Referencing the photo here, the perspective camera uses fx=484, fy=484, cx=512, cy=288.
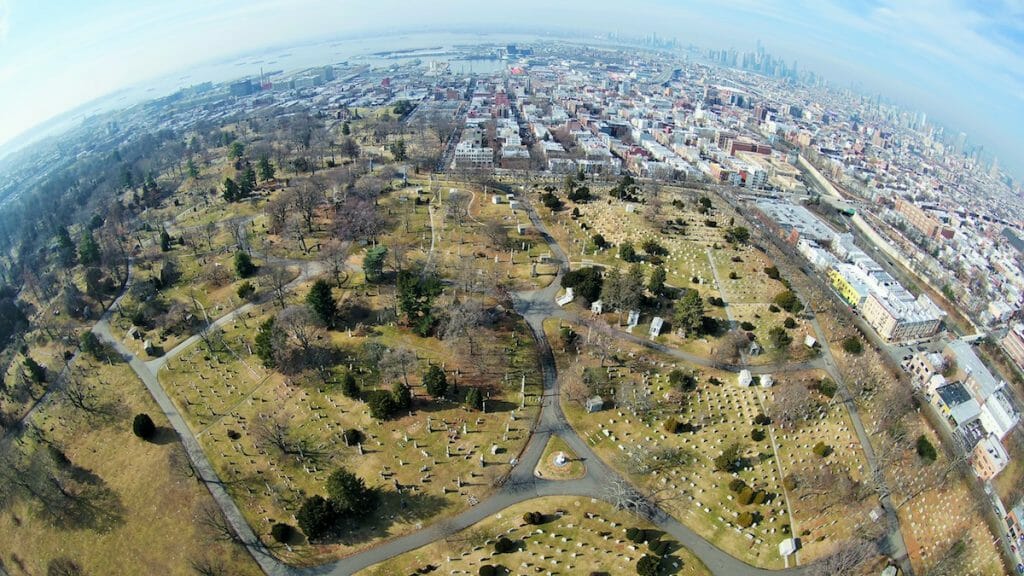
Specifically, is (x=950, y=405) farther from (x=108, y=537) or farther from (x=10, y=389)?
(x=10, y=389)

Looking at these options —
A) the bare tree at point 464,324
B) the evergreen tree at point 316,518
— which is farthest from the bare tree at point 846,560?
the evergreen tree at point 316,518

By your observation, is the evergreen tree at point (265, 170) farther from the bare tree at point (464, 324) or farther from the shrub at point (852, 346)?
the shrub at point (852, 346)

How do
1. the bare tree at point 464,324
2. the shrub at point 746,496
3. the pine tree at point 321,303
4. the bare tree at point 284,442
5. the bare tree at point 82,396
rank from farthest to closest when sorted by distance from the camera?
the pine tree at point 321,303
the bare tree at point 464,324
the bare tree at point 82,396
the bare tree at point 284,442
the shrub at point 746,496

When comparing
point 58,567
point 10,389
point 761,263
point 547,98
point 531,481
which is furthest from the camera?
point 547,98

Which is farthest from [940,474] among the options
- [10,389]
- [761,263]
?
[10,389]

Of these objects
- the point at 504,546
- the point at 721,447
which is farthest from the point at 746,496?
the point at 504,546
